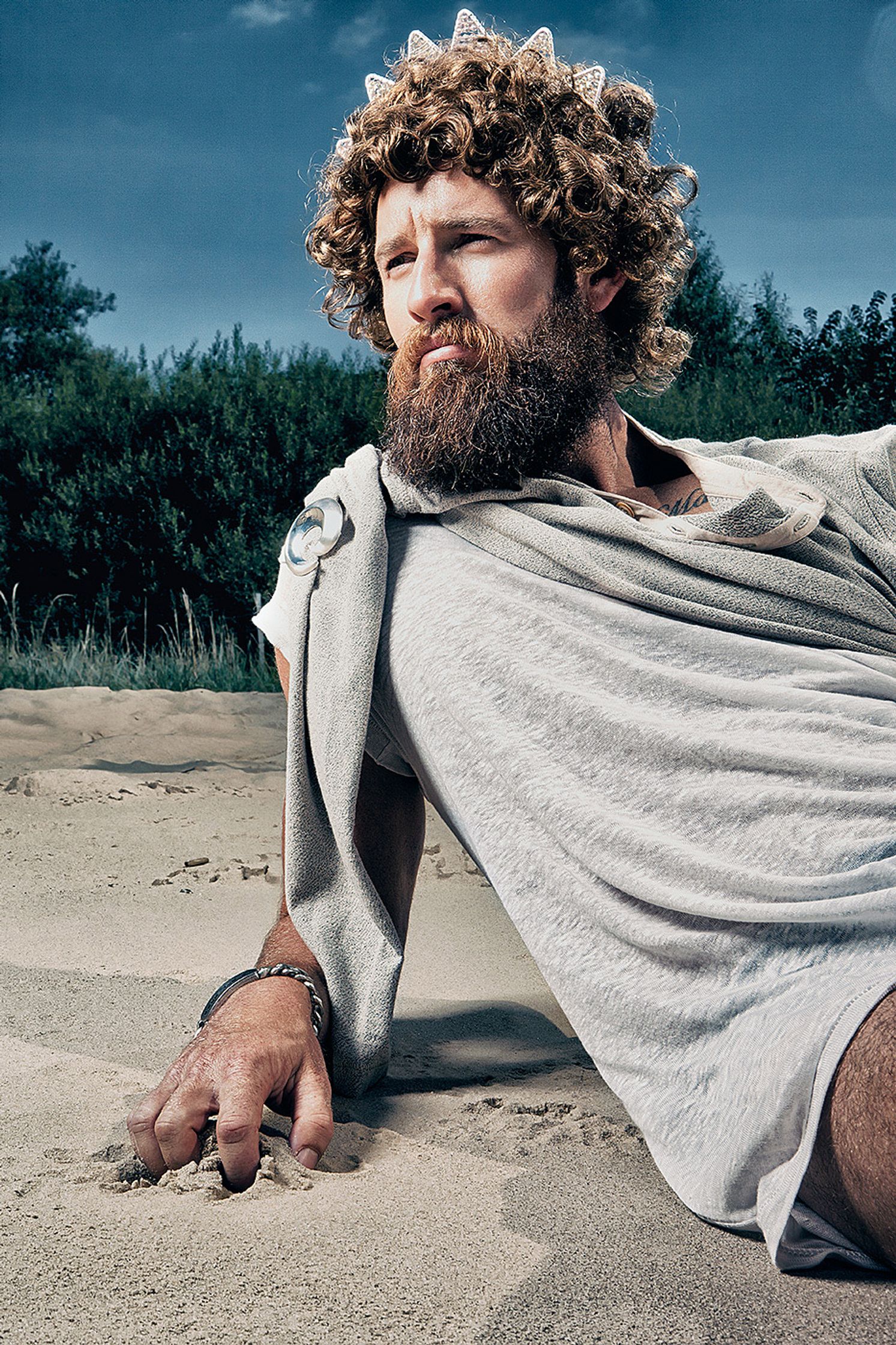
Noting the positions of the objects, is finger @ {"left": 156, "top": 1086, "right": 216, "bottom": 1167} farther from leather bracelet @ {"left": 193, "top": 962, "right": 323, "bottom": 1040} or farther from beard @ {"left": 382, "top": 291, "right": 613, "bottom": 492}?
beard @ {"left": 382, "top": 291, "right": 613, "bottom": 492}

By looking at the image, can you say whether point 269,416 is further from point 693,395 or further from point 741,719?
point 741,719

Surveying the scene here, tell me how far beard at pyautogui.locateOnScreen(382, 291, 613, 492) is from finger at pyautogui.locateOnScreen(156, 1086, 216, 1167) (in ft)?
3.25

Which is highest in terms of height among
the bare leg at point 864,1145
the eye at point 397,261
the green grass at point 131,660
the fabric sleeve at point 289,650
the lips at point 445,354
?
the eye at point 397,261

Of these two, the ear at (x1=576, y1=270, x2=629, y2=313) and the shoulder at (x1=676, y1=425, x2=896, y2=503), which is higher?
the ear at (x1=576, y1=270, x2=629, y2=313)

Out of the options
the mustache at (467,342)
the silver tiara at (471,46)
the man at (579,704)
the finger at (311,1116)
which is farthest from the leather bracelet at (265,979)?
the silver tiara at (471,46)

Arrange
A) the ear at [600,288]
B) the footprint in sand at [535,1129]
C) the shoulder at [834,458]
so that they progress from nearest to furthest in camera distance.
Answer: the footprint in sand at [535,1129] → the shoulder at [834,458] → the ear at [600,288]

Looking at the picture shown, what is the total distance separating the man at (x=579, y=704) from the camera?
1.25 meters

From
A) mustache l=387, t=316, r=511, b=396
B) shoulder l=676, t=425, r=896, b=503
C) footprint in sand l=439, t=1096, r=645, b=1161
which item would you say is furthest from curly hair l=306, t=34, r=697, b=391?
footprint in sand l=439, t=1096, r=645, b=1161

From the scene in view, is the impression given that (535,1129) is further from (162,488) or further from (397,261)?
(162,488)

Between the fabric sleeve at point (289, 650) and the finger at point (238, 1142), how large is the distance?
58 cm

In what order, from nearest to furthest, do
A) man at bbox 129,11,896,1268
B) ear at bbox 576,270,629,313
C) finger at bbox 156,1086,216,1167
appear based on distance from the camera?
1. man at bbox 129,11,896,1268
2. finger at bbox 156,1086,216,1167
3. ear at bbox 576,270,629,313

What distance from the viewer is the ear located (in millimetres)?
2135

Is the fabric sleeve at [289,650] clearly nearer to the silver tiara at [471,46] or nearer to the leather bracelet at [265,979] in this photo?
the leather bracelet at [265,979]

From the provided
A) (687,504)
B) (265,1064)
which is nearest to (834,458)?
(687,504)
